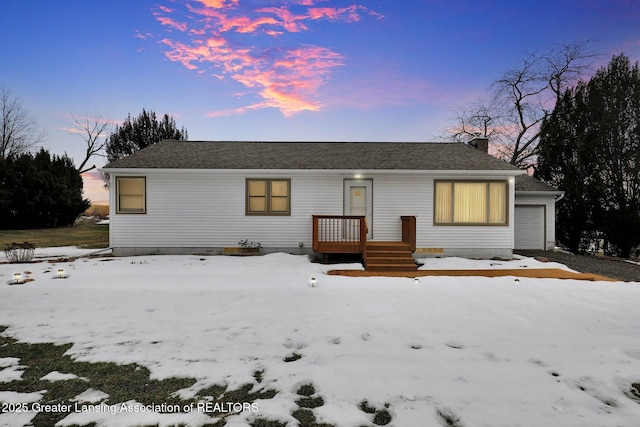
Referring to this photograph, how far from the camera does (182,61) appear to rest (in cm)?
1461

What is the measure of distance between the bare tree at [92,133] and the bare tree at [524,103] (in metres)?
34.4

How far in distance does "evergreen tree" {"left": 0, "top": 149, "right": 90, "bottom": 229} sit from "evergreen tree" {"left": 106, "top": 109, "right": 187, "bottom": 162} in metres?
7.52

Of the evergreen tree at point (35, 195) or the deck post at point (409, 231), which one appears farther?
the evergreen tree at point (35, 195)

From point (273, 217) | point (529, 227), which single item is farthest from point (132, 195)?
point (529, 227)

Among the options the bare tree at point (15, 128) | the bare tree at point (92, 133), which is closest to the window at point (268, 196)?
the bare tree at point (92, 133)

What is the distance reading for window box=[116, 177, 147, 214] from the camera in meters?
11.0

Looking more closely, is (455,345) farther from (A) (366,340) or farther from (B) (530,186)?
(B) (530,186)

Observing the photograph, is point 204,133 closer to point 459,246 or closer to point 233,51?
point 233,51

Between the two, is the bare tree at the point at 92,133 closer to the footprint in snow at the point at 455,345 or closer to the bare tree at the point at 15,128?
the bare tree at the point at 15,128

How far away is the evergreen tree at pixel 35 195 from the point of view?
63.1 feet

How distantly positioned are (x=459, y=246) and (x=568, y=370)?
8436 millimetres

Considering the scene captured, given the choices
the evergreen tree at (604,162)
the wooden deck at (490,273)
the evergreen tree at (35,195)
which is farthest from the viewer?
the evergreen tree at (35,195)

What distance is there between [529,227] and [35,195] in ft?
97.2

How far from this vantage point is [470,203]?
435 inches
